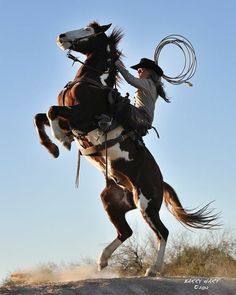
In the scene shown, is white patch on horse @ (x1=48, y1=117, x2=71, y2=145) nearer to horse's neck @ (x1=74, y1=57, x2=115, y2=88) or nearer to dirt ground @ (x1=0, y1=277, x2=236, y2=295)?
horse's neck @ (x1=74, y1=57, x2=115, y2=88)

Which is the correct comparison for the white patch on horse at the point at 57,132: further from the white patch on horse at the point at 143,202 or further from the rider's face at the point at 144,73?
the rider's face at the point at 144,73

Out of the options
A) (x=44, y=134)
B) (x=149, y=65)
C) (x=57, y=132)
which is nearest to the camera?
(x=57, y=132)

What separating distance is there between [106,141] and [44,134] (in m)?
0.88

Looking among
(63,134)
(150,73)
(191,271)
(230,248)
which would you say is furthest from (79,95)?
(230,248)

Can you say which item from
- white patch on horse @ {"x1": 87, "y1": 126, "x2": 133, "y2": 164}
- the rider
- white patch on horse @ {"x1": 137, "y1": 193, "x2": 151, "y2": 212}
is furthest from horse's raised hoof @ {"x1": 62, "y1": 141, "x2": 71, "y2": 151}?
white patch on horse @ {"x1": 137, "y1": 193, "x2": 151, "y2": 212}

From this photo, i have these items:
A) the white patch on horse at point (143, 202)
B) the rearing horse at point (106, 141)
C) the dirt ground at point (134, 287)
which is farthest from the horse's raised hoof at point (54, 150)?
the dirt ground at point (134, 287)

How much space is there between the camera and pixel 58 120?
9234 mm

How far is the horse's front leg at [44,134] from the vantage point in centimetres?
952

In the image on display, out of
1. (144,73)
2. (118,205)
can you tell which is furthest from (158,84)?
(118,205)

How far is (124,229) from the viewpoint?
408 inches

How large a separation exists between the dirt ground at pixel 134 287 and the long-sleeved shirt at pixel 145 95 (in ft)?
9.62

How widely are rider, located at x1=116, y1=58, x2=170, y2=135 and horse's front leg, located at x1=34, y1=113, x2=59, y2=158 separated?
44.5 inches

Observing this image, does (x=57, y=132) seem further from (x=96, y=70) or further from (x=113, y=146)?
(x=96, y=70)

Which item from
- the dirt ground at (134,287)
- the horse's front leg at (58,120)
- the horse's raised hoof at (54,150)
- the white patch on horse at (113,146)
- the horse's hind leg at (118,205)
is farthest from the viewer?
the horse's hind leg at (118,205)
